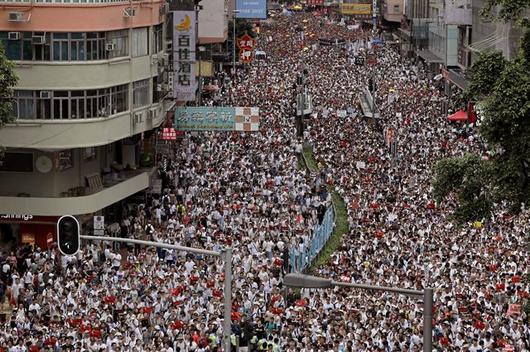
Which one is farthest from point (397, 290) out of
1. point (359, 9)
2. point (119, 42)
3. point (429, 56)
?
point (359, 9)

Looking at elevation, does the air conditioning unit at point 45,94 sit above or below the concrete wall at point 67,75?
below

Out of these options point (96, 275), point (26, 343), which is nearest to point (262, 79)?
point (96, 275)

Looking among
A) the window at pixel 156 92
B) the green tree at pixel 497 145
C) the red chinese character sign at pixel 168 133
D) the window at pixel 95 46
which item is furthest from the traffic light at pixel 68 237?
the red chinese character sign at pixel 168 133

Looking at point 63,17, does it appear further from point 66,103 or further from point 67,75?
point 66,103

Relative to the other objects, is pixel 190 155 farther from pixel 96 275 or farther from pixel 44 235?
pixel 96 275

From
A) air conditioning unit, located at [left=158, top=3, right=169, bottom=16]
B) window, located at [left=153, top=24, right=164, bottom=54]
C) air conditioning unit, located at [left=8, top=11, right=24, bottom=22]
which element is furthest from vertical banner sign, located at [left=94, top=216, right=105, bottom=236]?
air conditioning unit, located at [left=158, top=3, right=169, bottom=16]

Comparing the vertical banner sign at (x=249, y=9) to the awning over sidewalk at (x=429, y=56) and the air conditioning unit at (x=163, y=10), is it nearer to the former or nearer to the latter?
the awning over sidewalk at (x=429, y=56)
